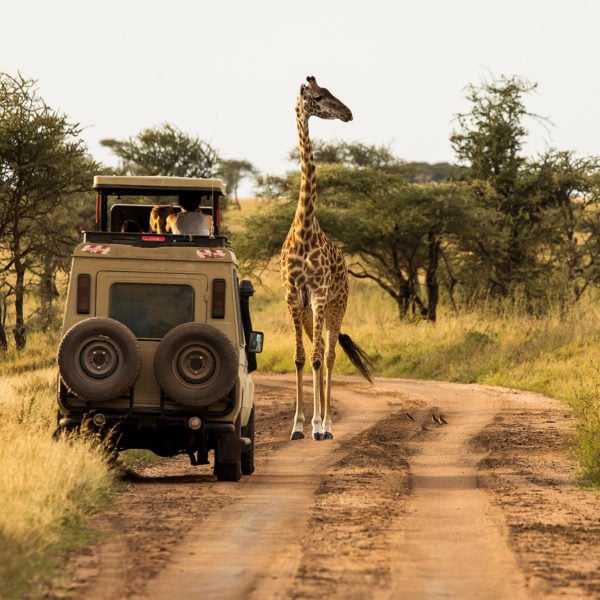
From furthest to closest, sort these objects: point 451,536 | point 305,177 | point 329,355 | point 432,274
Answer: point 432,274, point 305,177, point 329,355, point 451,536

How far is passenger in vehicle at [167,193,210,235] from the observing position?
1130 centimetres

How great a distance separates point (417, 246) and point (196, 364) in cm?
2203

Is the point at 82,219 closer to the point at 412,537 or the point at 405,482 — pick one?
the point at 405,482

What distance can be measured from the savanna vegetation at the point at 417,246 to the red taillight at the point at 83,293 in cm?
Answer: 511

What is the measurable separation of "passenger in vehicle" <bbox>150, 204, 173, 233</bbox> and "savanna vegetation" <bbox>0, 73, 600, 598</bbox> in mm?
3417

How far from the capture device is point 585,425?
38.5 feet

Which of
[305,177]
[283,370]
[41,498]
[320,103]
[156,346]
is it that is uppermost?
[320,103]

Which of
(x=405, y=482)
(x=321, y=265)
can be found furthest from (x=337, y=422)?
(x=405, y=482)

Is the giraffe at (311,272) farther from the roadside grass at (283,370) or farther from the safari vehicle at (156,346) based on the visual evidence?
the safari vehicle at (156,346)

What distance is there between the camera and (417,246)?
30938 mm

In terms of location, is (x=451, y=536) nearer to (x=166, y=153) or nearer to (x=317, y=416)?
(x=317, y=416)

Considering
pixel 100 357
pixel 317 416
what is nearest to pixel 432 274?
pixel 317 416

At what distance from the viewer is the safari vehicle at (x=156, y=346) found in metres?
9.27

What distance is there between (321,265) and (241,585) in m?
8.45
